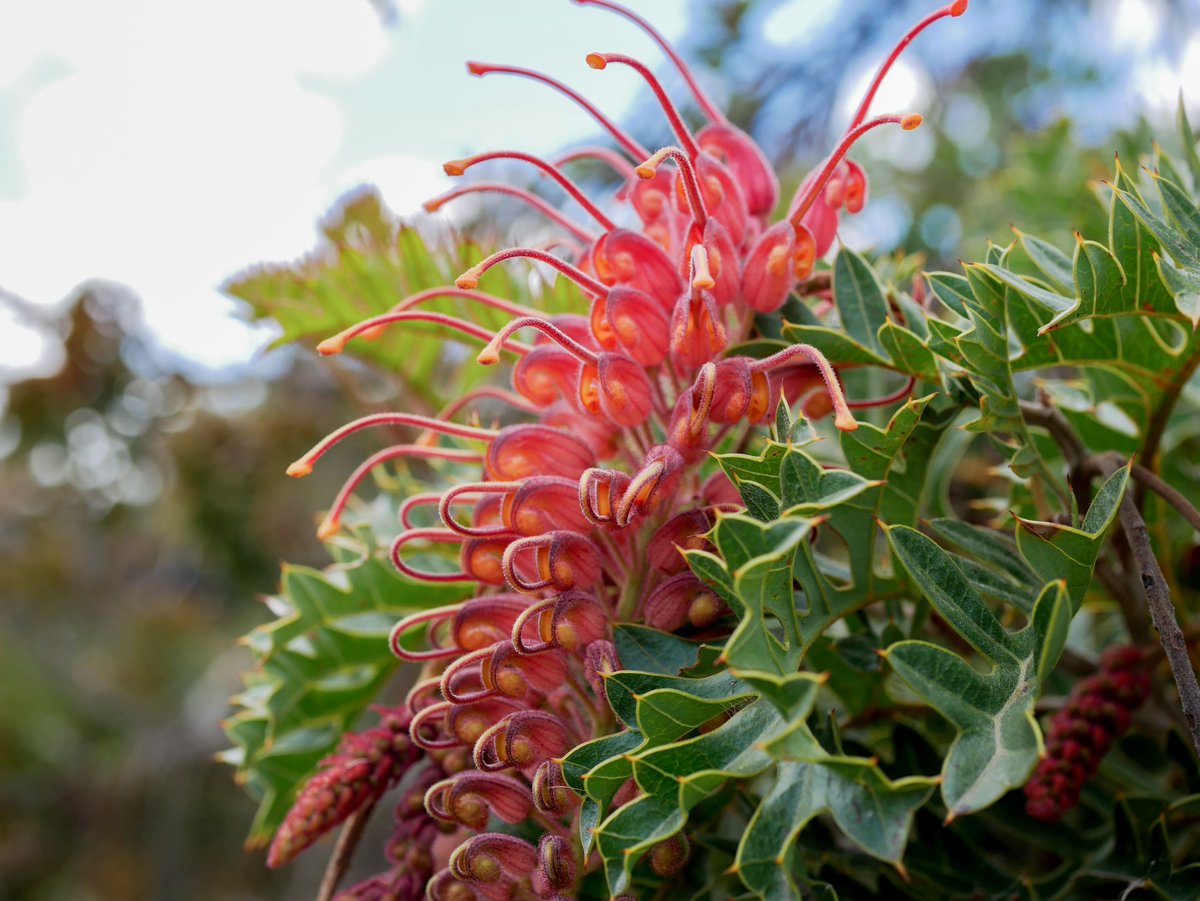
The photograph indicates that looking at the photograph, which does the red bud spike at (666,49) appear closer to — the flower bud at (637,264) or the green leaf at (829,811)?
the flower bud at (637,264)

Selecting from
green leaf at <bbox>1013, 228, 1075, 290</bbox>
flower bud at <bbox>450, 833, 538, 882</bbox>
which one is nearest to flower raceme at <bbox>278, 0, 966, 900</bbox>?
flower bud at <bbox>450, 833, 538, 882</bbox>

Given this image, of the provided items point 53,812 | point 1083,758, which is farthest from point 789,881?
point 53,812

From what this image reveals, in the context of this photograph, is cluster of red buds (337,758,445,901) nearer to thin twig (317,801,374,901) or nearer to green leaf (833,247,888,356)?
thin twig (317,801,374,901)

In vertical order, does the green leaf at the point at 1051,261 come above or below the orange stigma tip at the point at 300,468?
above

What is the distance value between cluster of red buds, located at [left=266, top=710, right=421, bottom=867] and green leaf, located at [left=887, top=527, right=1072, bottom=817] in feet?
0.94

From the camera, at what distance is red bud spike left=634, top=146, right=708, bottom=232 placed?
0.47 meters

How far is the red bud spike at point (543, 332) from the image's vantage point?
47cm

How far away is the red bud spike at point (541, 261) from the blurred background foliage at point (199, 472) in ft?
1.35

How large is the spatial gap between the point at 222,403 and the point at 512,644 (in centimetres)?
223

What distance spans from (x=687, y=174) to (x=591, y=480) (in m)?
0.17

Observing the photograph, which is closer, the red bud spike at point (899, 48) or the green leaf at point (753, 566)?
the green leaf at point (753, 566)

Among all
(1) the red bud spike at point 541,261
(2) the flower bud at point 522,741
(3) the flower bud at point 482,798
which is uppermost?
(1) the red bud spike at point 541,261

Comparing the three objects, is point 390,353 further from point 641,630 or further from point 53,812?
point 53,812

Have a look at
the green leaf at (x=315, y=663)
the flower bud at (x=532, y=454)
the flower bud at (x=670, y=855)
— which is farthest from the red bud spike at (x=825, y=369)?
the green leaf at (x=315, y=663)
